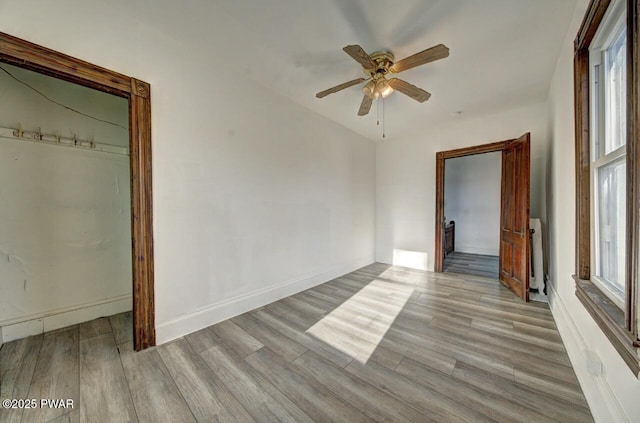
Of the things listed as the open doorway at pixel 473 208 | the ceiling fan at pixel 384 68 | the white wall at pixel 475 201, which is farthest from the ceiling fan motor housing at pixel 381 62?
the open doorway at pixel 473 208

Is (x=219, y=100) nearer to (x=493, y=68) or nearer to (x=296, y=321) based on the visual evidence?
(x=296, y=321)

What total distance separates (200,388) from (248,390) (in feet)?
1.07

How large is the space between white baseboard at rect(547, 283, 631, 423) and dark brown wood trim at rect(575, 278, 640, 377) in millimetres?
288

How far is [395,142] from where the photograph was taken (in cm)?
473

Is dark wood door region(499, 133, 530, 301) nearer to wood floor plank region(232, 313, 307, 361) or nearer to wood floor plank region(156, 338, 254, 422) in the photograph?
wood floor plank region(232, 313, 307, 361)

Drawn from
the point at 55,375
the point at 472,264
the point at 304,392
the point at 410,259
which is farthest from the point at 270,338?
the point at 472,264

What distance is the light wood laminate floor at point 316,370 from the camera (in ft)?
4.42

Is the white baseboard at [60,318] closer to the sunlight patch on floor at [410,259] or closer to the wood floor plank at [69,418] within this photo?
the wood floor plank at [69,418]

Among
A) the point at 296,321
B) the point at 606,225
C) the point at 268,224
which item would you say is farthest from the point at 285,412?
the point at 606,225

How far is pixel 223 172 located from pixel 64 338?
204 cm

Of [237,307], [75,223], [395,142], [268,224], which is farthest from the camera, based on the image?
[395,142]

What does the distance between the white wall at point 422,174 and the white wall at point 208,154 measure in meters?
1.95

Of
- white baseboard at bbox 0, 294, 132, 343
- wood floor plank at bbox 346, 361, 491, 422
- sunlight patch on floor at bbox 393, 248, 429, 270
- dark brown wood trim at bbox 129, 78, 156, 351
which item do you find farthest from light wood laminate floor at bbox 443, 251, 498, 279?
white baseboard at bbox 0, 294, 132, 343

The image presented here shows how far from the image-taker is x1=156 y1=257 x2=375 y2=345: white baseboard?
2.09 metres
